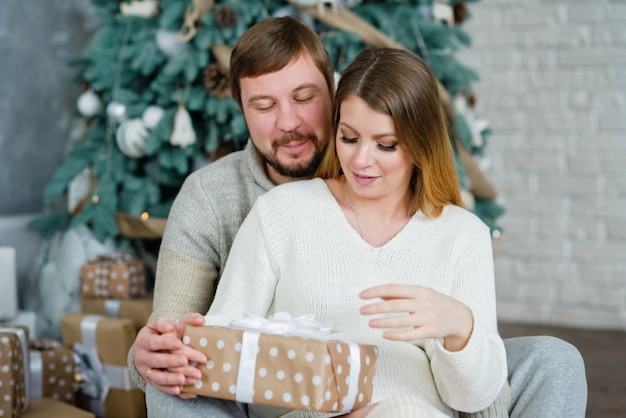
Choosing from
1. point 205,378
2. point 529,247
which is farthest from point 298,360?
point 529,247

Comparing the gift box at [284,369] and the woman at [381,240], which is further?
the woman at [381,240]

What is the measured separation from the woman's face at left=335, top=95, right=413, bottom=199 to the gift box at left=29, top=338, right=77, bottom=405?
1215mm

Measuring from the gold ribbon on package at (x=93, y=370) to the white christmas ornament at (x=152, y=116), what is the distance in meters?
0.62

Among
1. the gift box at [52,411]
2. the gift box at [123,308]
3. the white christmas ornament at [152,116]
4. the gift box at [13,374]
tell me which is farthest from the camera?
the white christmas ornament at [152,116]

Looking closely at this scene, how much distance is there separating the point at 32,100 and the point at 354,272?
6.34 feet

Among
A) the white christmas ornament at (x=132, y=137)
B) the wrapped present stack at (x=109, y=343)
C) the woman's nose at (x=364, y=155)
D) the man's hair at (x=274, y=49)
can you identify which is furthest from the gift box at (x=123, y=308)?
the woman's nose at (x=364, y=155)

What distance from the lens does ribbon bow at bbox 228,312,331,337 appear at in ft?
4.24

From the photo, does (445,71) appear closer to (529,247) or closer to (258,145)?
(258,145)

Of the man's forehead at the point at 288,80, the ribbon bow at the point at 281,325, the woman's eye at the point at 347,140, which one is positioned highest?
the man's forehead at the point at 288,80

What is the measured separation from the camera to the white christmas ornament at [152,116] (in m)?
2.67

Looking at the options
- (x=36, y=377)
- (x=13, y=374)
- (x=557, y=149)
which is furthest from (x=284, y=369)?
(x=557, y=149)

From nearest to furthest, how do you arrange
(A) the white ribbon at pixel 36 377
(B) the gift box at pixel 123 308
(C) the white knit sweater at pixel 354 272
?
(C) the white knit sweater at pixel 354 272 → (A) the white ribbon at pixel 36 377 → (B) the gift box at pixel 123 308

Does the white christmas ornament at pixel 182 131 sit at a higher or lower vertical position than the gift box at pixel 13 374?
higher

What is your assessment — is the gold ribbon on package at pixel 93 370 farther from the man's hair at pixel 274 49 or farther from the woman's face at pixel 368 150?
the woman's face at pixel 368 150
